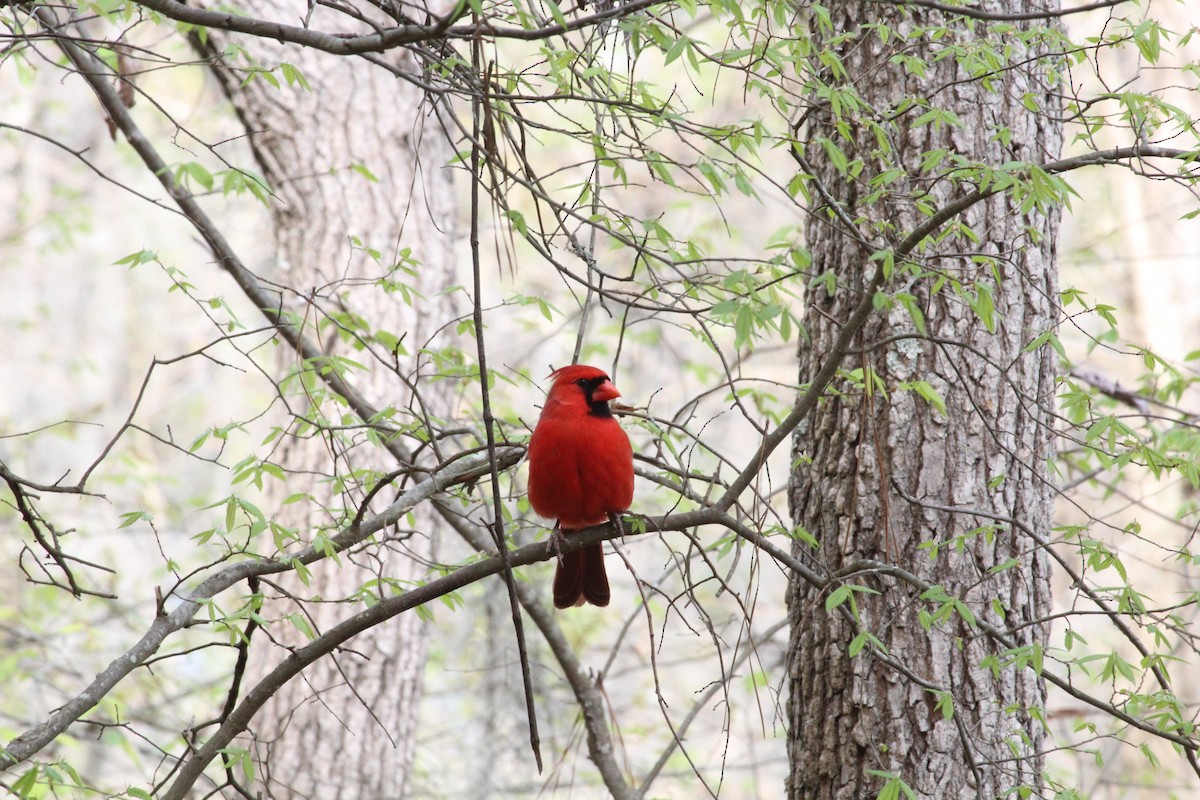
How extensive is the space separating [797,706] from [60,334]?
13.0 metres

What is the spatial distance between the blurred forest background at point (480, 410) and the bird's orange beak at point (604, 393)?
19cm

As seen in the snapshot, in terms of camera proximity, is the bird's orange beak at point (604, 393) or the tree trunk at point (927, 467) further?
the bird's orange beak at point (604, 393)

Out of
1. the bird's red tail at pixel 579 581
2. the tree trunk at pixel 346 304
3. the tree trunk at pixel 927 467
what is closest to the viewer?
the tree trunk at pixel 927 467

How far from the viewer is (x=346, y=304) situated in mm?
4582

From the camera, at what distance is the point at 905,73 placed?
10.2 ft

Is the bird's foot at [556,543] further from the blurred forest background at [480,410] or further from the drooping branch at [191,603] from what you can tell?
the blurred forest background at [480,410]

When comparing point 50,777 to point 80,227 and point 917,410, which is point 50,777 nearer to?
point 917,410

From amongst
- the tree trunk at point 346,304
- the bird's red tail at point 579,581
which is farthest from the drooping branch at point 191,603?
the tree trunk at point 346,304

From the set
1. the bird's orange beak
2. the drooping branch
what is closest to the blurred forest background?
the drooping branch

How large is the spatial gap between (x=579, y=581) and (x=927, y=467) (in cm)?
119

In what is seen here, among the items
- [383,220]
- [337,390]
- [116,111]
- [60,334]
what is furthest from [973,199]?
[60,334]

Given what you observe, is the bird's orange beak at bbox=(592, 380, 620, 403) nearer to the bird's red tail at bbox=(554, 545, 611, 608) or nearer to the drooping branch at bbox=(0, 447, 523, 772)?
the drooping branch at bbox=(0, 447, 523, 772)

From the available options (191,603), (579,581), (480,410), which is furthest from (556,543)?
(480,410)

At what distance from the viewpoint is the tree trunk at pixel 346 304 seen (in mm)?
4590
